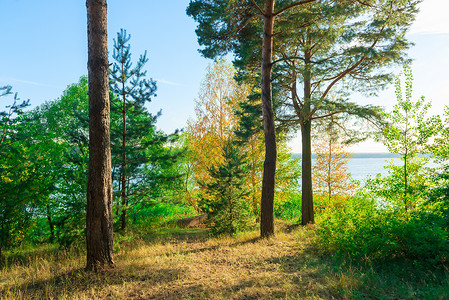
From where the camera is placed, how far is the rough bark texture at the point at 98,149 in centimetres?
527

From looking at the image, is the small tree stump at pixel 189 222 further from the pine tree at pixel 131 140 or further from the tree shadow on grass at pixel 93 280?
the tree shadow on grass at pixel 93 280

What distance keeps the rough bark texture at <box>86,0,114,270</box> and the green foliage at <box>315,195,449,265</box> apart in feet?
17.4

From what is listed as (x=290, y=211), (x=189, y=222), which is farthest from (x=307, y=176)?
(x=290, y=211)

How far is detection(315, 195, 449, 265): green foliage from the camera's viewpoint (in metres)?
4.95

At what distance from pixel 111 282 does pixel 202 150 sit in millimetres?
11397

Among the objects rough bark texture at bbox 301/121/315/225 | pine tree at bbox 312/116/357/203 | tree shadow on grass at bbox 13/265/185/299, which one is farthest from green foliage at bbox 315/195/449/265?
pine tree at bbox 312/116/357/203

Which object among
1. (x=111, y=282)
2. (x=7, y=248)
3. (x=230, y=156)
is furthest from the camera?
(x=230, y=156)

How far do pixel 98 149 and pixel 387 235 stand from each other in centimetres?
661

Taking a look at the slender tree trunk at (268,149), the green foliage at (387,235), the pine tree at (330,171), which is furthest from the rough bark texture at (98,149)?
the pine tree at (330,171)

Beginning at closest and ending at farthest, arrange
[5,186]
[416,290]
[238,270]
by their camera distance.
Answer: [416,290]
[238,270]
[5,186]

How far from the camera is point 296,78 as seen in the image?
1195 centimetres

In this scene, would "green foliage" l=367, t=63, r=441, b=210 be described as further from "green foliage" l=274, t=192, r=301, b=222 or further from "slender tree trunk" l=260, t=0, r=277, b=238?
"green foliage" l=274, t=192, r=301, b=222

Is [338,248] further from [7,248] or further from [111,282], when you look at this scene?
[7,248]

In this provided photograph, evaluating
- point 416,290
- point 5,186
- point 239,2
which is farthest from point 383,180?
point 5,186
